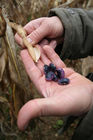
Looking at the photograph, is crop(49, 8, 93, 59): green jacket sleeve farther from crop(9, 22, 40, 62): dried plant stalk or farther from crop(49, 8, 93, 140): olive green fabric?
crop(9, 22, 40, 62): dried plant stalk

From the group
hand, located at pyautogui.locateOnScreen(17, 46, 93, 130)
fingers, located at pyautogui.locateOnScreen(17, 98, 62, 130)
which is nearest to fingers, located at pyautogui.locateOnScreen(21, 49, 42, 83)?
hand, located at pyautogui.locateOnScreen(17, 46, 93, 130)

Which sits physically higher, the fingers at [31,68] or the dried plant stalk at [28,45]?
the dried plant stalk at [28,45]

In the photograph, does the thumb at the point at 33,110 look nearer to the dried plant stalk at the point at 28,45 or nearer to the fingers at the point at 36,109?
the fingers at the point at 36,109

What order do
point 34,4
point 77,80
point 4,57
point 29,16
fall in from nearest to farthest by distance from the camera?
point 77,80 → point 4,57 → point 34,4 → point 29,16

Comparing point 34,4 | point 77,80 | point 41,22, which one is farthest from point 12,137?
point 34,4

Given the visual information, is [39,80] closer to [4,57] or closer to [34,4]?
[4,57]

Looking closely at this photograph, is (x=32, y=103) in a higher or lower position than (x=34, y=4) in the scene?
lower

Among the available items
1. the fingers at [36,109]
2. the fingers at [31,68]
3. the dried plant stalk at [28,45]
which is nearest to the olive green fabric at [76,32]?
the dried plant stalk at [28,45]

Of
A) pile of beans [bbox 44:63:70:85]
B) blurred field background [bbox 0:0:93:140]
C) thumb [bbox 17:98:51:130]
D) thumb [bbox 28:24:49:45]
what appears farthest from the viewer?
thumb [bbox 28:24:49:45]
